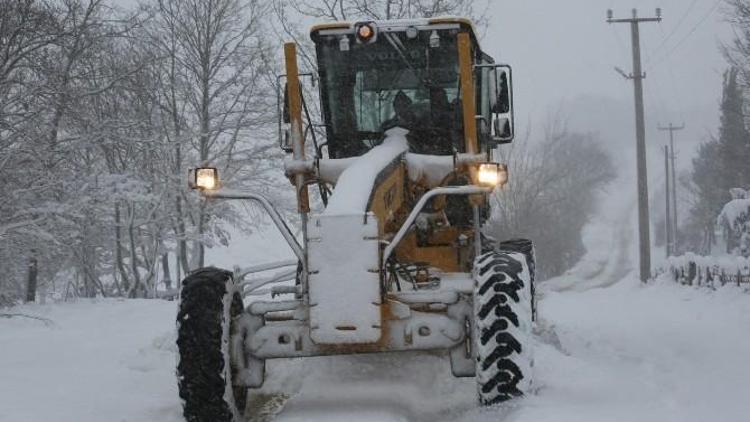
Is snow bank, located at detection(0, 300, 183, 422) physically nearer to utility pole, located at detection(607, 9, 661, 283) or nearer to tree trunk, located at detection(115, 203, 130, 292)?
tree trunk, located at detection(115, 203, 130, 292)

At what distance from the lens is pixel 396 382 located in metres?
6.50

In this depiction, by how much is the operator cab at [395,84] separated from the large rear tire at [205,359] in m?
2.77

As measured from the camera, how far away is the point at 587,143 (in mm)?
90438

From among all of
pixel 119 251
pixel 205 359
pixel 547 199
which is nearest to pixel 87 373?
pixel 205 359

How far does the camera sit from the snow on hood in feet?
17.8

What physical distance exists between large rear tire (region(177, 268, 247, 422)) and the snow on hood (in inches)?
38.7

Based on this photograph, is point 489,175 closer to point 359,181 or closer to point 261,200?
point 359,181

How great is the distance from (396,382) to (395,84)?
2718 mm

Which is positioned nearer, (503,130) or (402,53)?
(402,53)

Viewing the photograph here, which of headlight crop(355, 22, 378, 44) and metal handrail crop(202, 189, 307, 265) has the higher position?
headlight crop(355, 22, 378, 44)

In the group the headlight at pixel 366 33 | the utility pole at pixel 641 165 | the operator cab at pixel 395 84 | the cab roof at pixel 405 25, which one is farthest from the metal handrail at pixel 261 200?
the utility pole at pixel 641 165

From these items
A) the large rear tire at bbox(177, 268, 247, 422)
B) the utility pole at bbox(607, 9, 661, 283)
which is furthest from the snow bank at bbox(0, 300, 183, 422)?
the utility pole at bbox(607, 9, 661, 283)

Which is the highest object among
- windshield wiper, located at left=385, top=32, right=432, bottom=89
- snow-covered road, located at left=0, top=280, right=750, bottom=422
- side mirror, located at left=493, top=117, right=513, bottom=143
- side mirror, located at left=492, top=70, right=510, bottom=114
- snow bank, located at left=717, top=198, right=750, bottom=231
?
windshield wiper, located at left=385, top=32, right=432, bottom=89

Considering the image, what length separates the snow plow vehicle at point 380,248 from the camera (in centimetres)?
529
